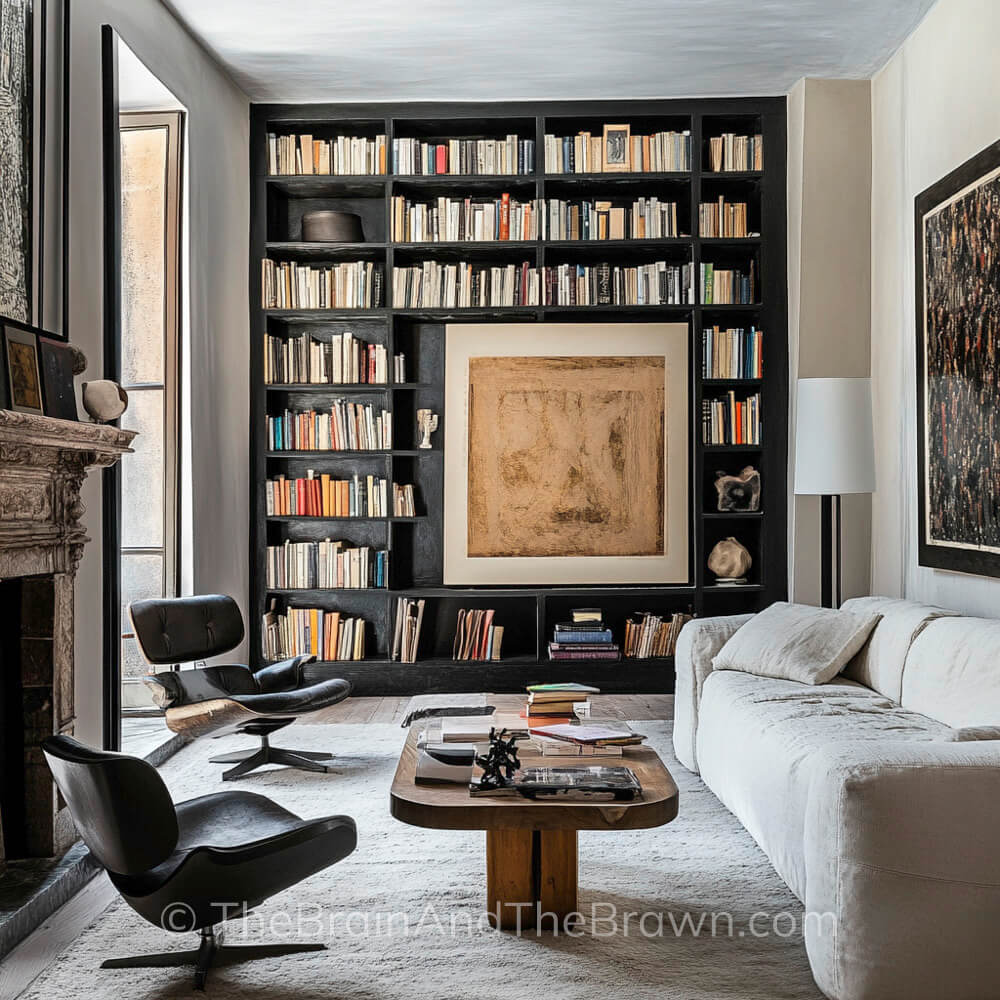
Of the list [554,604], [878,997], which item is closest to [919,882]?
[878,997]

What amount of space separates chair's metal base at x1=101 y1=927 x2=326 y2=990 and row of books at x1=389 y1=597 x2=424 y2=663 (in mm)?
3353

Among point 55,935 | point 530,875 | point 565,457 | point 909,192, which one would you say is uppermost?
point 909,192

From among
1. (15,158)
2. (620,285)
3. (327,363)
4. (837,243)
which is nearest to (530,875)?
(15,158)

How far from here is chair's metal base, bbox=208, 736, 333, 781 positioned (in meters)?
4.48

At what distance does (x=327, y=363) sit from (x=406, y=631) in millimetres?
1566

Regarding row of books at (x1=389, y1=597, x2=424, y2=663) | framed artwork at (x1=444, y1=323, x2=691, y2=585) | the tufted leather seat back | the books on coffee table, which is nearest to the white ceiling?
framed artwork at (x1=444, y1=323, x2=691, y2=585)

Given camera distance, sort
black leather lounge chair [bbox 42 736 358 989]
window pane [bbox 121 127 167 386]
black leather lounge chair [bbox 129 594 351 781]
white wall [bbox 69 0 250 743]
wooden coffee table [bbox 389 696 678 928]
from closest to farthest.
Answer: black leather lounge chair [bbox 42 736 358 989] → wooden coffee table [bbox 389 696 678 928] → white wall [bbox 69 0 250 743] → black leather lounge chair [bbox 129 594 351 781] → window pane [bbox 121 127 167 386]

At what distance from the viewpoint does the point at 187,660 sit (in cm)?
461

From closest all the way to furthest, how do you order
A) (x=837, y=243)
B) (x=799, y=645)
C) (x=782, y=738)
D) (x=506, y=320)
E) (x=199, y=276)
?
(x=782, y=738) < (x=799, y=645) < (x=199, y=276) < (x=837, y=243) < (x=506, y=320)

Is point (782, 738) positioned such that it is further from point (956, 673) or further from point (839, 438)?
point (839, 438)

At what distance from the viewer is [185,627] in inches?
184

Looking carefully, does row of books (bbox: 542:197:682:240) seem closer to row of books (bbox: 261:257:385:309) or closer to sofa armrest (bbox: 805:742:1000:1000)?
row of books (bbox: 261:257:385:309)

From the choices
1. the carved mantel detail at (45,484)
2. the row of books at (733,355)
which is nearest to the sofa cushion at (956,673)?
the row of books at (733,355)

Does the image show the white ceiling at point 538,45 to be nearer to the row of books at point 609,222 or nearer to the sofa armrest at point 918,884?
the row of books at point 609,222
